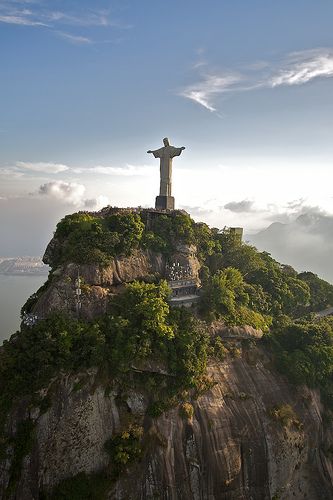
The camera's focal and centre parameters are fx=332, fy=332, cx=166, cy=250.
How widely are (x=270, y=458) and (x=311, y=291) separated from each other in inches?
830

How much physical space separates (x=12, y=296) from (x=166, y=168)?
103923mm

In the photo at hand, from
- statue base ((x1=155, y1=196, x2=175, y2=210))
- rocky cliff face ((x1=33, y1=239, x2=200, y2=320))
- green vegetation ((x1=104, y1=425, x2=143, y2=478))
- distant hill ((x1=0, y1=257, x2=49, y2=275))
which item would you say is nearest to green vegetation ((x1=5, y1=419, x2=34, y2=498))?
green vegetation ((x1=104, y1=425, x2=143, y2=478))

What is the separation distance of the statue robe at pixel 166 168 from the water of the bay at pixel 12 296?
160 feet

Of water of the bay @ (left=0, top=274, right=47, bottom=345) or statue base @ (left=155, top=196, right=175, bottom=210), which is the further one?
water of the bay @ (left=0, top=274, right=47, bottom=345)

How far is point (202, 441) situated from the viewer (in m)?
21.0

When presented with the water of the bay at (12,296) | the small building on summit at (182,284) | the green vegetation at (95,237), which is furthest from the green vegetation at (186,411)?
the water of the bay at (12,296)

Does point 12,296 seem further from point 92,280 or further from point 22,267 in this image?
point 92,280

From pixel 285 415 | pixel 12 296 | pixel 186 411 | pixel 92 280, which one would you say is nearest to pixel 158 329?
pixel 186 411

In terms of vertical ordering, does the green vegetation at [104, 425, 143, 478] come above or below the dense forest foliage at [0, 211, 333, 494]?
below

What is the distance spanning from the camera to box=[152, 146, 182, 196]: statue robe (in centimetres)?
3161

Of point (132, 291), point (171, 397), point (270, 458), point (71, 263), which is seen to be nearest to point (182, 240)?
point (132, 291)

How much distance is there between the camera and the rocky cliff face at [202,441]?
62.3 ft

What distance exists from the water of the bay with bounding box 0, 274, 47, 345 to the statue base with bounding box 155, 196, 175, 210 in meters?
47.7

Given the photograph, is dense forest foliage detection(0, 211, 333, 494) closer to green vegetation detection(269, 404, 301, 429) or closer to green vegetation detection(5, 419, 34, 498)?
green vegetation detection(5, 419, 34, 498)
